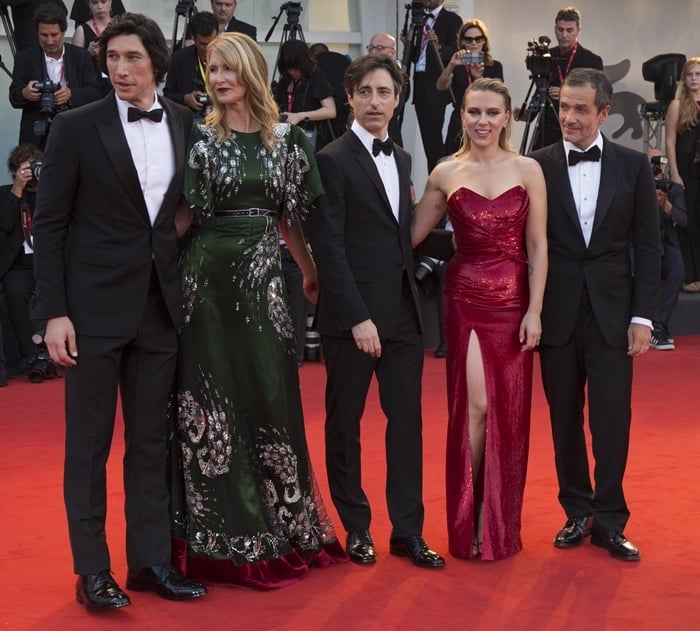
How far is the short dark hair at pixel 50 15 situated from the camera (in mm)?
7820

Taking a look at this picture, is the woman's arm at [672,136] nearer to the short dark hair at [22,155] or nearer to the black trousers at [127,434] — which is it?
the short dark hair at [22,155]

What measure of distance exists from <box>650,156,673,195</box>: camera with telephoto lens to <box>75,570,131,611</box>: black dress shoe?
595cm

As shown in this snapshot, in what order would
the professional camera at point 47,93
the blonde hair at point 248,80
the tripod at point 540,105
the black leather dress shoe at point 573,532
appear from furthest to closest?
the tripod at point 540,105
the professional camera at point 47,93
the black leather dress shoe at point 573,532
the blonde hair at point 248,80

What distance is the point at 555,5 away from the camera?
39.4 feet

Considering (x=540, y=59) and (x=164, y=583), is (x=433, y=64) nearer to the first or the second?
(x=540, y=59)

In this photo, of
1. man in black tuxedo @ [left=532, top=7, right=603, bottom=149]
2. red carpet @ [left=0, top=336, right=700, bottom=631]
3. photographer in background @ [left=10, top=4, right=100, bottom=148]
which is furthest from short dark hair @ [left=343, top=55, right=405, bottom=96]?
man in black tuxedo @ [left=532, top=7, right=603, bottom=149]

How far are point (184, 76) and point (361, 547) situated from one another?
4.67m

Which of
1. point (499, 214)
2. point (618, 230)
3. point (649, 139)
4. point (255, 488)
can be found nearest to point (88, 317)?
point (255, 488)

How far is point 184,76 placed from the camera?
7887mm

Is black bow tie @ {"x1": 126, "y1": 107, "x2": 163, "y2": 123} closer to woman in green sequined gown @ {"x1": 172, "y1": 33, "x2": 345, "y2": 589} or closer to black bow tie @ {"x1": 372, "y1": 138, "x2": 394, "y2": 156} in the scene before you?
woman in green sequined gown @ {"x1": 172, "y1": 33, "x2": 345, "y2": 589}

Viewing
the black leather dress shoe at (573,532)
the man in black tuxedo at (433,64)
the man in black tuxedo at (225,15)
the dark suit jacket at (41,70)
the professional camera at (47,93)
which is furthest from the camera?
the man in black tuxedo at (433,64)

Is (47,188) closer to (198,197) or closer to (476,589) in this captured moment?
(198,197)

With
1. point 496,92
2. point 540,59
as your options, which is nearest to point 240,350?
point 496,92

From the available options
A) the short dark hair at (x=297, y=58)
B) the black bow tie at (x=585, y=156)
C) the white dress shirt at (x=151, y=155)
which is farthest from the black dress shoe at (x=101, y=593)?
the short dark hair at (x=297, y=58)
